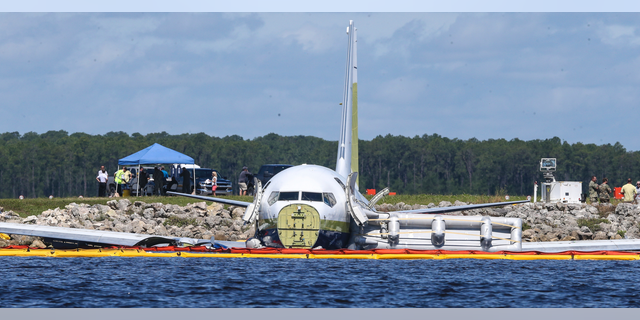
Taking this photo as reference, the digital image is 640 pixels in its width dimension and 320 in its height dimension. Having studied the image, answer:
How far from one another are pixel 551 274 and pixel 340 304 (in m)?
8.62

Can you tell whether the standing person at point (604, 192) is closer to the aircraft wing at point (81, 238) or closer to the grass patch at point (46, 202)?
the grass patch at point (46, 202)

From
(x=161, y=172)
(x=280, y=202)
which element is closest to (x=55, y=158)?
(x=161, y=172)

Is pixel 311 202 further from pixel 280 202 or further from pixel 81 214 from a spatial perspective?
pixel 81 214

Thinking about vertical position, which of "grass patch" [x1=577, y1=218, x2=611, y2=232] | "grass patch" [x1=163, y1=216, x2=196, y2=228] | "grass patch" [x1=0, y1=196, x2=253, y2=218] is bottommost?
"grass patch" [x1=163, y1=216, x2=196, y2=228]

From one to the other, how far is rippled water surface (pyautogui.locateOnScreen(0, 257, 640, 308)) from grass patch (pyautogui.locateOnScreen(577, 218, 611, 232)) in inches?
591

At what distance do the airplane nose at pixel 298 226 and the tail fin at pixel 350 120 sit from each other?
1005 centimetres

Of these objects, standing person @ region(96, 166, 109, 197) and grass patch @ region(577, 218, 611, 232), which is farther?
standing person @ region(96, 166, 109, 197)

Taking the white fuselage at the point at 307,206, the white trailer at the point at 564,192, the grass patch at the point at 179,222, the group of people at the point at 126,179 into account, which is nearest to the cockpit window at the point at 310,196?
the white fuselage at the point at 307,206

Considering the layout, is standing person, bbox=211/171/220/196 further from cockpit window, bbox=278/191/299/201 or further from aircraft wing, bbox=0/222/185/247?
cockpit window, bbox=278/191/299/201

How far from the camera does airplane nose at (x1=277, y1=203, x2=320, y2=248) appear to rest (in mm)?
25469

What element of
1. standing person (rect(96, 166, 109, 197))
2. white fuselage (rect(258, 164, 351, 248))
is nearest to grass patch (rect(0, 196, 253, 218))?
standing person (rect(96, 166, 109, 197))

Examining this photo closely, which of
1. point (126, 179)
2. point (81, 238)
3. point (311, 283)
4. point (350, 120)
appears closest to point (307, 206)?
point (311, 283)

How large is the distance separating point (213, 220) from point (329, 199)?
54.8 feet

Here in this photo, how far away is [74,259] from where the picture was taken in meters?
25.6
